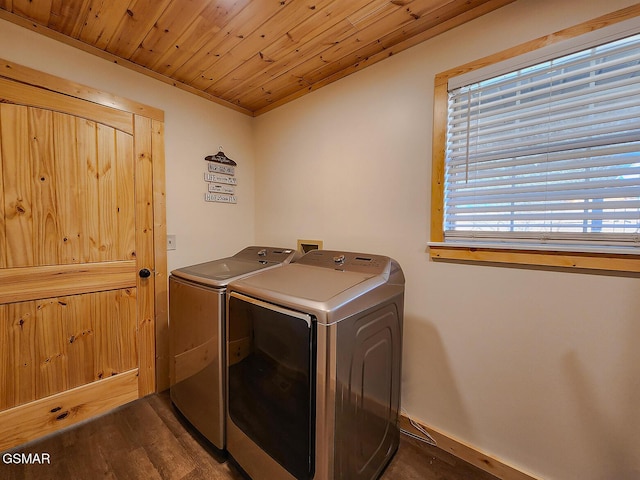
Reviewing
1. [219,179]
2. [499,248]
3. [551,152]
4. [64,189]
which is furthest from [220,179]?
[551,152]

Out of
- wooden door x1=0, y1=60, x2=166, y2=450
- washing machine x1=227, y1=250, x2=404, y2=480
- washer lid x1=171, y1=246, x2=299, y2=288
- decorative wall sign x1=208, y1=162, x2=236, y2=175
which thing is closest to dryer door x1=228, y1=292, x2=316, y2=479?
washing machine x1=227, y1=250, x2=404, y2=480

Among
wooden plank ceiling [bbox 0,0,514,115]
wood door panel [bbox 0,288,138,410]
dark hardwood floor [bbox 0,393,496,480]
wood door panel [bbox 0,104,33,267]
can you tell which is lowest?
dark hardwood floor [bbox 0,393,496,480]

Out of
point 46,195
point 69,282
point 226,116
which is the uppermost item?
point 226,116

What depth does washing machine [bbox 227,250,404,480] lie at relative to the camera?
98cm

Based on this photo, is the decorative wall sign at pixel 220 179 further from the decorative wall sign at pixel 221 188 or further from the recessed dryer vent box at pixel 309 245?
the recessed dryer vent box at pixel 309 245

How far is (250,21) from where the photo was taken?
4.58ft

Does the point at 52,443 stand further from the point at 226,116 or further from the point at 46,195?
the point at 226,116

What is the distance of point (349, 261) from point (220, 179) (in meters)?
1.47

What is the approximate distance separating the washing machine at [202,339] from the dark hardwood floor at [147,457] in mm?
104

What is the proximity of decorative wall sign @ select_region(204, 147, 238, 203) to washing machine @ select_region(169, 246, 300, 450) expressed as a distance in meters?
0.74

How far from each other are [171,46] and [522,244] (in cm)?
226

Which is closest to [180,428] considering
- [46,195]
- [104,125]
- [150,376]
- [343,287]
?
[150,376]

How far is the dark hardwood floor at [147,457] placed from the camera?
51.8 inches

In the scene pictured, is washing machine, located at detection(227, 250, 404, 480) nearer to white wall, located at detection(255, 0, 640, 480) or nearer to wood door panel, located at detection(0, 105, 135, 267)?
white wall, located at detection(255, 0, 640, 480)
